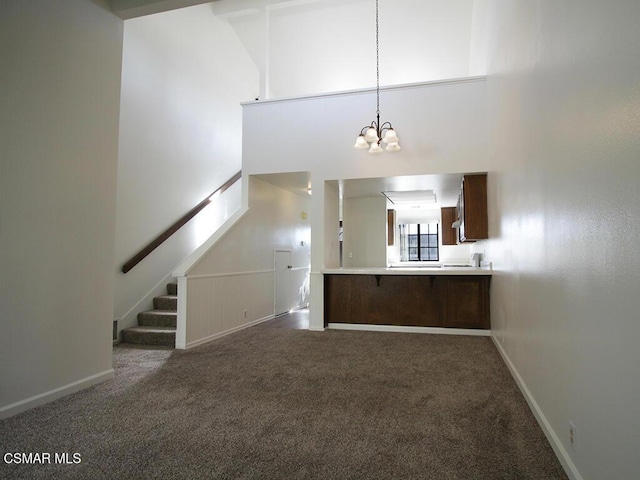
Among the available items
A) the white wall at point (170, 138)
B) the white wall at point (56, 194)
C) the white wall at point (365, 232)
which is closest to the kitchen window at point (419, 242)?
the white wall at point (365, 232)

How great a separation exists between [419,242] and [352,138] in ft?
15.6

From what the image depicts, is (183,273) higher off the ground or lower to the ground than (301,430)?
higher

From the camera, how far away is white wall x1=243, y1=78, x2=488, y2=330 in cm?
510

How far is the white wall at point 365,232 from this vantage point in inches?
280

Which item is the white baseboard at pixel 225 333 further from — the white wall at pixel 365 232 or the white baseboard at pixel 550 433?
the white baseboard at pixel 550 433

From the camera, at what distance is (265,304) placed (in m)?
6.53

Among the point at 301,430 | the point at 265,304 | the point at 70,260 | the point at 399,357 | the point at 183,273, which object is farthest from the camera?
the point at 265,304

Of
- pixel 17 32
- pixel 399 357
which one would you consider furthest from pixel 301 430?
pixel 17 32

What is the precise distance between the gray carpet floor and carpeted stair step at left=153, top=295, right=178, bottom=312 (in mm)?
1423

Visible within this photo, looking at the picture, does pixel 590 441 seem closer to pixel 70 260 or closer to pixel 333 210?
pixel 70 260

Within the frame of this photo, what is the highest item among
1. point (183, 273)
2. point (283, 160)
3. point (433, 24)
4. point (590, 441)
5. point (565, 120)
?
point (433, 24)

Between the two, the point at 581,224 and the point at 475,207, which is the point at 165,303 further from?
the point at 581,224

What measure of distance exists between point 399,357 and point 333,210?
2775 mm

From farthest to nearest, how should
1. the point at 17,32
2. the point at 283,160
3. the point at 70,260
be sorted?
1. the point at 283,160
2. the point at 70,260
3. the point at 17,32
